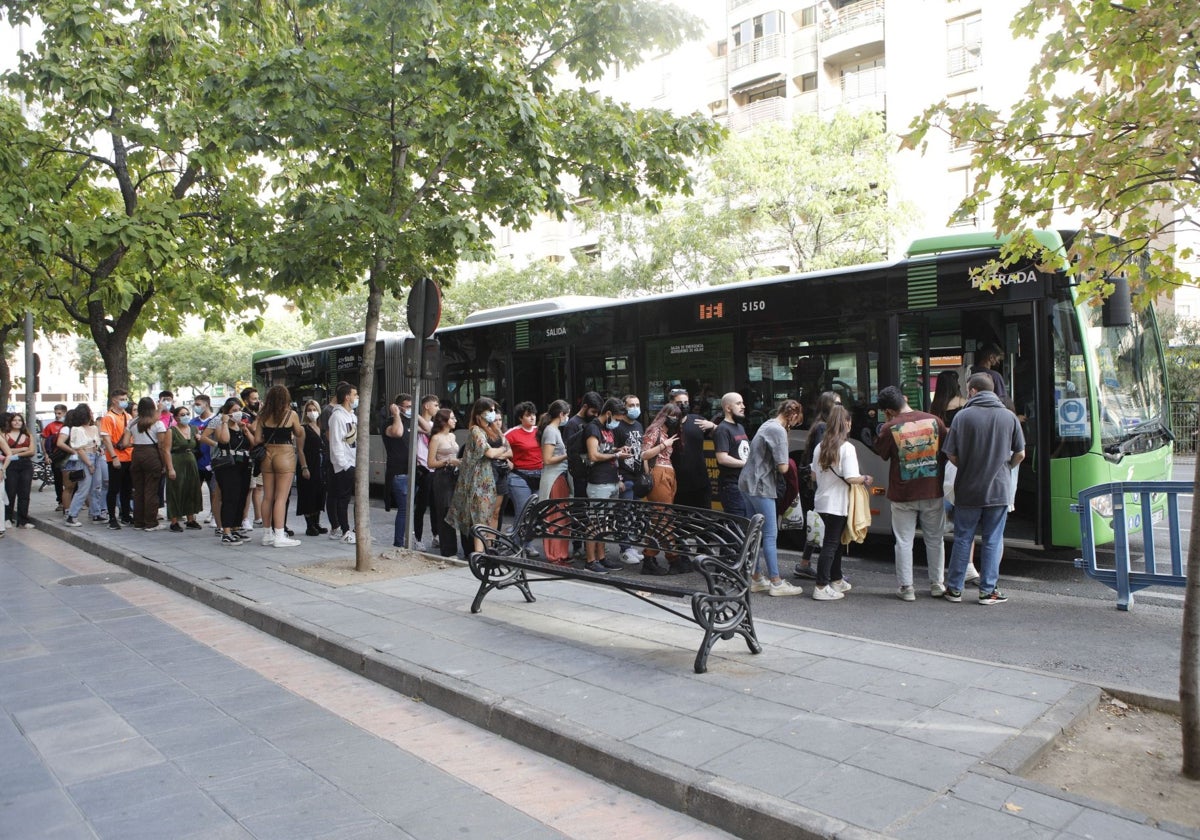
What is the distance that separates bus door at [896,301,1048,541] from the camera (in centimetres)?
795

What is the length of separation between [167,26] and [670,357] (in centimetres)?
803

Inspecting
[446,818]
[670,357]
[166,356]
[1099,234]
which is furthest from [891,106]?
[166,356]

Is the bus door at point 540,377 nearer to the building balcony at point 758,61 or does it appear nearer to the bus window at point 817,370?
the bus window at point 817,370

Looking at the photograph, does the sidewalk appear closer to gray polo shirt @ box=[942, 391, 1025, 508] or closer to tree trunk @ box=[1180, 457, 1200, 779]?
tree trunk @ box=[1180, 457, 1200, 779]

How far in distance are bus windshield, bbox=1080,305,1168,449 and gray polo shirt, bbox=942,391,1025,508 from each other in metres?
1.68

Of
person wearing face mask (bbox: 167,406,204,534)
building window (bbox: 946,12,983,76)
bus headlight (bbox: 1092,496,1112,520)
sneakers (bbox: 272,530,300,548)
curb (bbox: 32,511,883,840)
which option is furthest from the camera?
building window (bbox: 946,12,983,76)

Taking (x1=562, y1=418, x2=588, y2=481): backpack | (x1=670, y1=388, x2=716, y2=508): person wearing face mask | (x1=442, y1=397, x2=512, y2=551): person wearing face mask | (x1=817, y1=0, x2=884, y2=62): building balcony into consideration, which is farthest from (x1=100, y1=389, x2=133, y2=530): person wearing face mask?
(x1=817, y1=0, x2=884, y2=62): building balcony

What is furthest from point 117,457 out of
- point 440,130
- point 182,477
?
point 440,130

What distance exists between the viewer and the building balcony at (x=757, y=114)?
34.8 m

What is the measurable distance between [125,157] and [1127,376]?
13761 millimetres

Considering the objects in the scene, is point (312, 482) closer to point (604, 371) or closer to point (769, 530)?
point (604, 371)

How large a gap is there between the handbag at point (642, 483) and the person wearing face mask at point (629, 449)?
4cm

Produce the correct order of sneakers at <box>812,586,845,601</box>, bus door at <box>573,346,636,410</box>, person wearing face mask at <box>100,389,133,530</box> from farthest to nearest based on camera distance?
Result: person wearing face mask at <box>100,389,133,530</box> → bus door at <box>573,346,636,410</box> → sneakers at <box>812,586,845,601</box>

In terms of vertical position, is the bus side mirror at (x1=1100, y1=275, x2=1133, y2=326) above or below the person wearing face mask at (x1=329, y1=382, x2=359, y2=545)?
above
